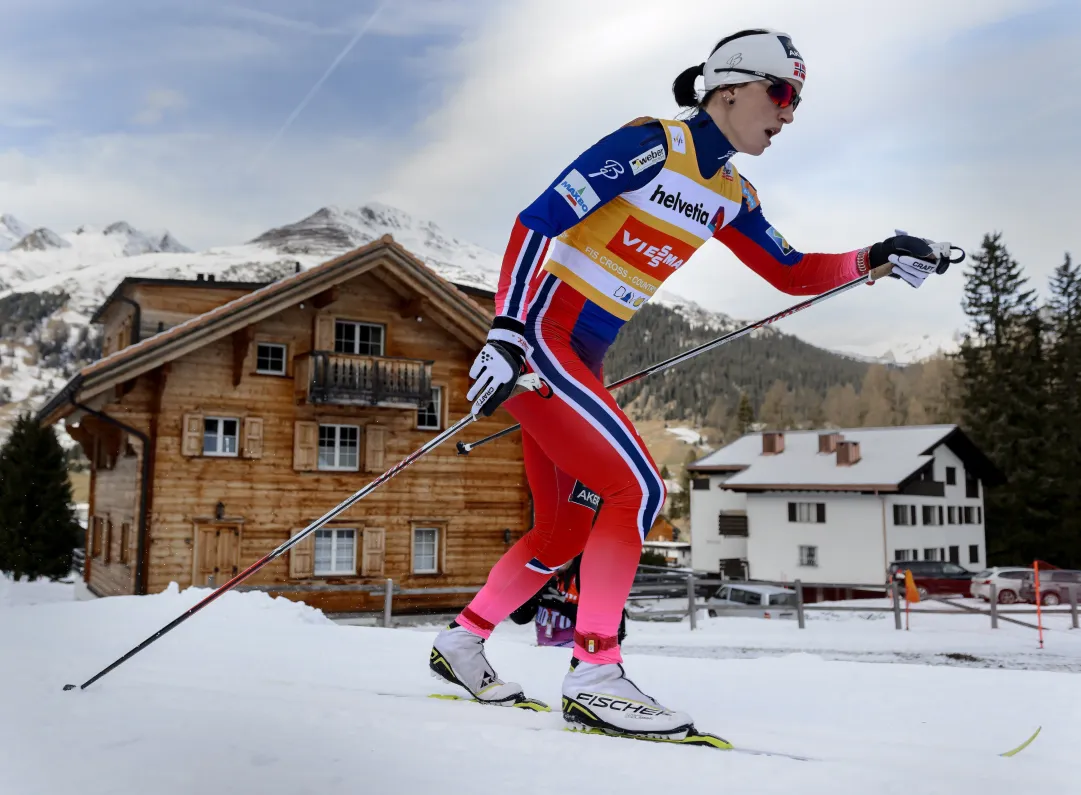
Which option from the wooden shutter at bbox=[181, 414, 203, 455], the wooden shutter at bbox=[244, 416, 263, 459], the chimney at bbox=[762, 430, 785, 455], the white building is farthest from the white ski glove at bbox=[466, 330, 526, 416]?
the chimney at bbox=[762, 430, 785, 455]

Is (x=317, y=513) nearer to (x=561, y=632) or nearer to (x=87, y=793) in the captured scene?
(x=561, y=632)

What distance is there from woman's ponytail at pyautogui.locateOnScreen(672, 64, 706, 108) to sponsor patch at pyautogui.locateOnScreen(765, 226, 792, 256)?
0.64 m

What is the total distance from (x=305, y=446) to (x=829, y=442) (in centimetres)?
3066

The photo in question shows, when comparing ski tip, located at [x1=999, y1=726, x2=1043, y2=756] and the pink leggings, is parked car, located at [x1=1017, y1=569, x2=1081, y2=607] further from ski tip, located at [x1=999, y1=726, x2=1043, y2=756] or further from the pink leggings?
the pink leggings

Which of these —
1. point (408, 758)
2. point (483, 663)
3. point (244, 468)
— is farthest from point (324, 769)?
point (244, 468)

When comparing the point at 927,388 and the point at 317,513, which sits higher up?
the point at 927,388

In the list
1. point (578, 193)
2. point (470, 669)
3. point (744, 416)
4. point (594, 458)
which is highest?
point (744, 416)

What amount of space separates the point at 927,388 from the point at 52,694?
326ft

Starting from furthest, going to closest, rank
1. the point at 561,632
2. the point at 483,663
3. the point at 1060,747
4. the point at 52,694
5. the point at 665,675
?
1. the point at 561,632
2. the point at 665,675
3. the point at 483,663
4. the point at 52,694
5. the point at 1060,747

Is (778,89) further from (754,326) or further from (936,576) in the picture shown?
(936,576)

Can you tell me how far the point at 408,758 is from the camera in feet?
7.22

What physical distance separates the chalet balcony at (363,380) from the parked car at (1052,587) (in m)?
19.0

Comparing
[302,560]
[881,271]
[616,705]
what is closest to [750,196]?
[881,271]

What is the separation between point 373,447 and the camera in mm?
20594
